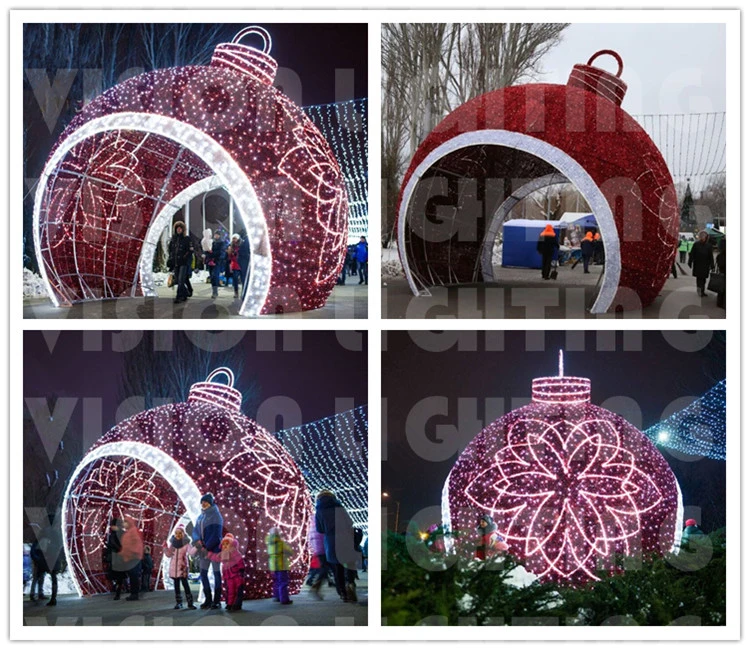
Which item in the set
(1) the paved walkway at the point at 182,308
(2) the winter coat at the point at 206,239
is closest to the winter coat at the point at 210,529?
(1) the paved walkway at the point at 182,308

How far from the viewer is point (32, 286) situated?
8273 mm

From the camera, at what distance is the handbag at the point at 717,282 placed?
7836mm

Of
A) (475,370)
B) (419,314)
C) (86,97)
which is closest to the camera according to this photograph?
(419,314)

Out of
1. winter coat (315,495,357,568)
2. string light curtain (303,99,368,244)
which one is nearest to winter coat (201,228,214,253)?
string light curtain (303,99,368,244)

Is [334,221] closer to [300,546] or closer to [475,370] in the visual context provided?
[475,370]

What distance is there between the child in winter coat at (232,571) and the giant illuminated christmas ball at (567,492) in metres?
1.48

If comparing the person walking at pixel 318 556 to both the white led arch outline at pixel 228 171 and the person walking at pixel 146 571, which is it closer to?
the person walking at pixel 146 571

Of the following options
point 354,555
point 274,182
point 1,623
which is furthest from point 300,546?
point 274,182

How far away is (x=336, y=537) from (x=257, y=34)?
15.0 ft

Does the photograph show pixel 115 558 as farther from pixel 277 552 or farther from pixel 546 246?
pixel 546 246

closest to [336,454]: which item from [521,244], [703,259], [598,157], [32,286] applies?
[32,286]

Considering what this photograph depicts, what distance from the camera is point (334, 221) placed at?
7926 mm

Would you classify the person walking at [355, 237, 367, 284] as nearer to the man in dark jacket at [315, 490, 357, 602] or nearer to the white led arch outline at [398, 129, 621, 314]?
the white led arch outline at [398, 129, 621, 314]

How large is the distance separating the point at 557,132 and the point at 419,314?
1.69 m
